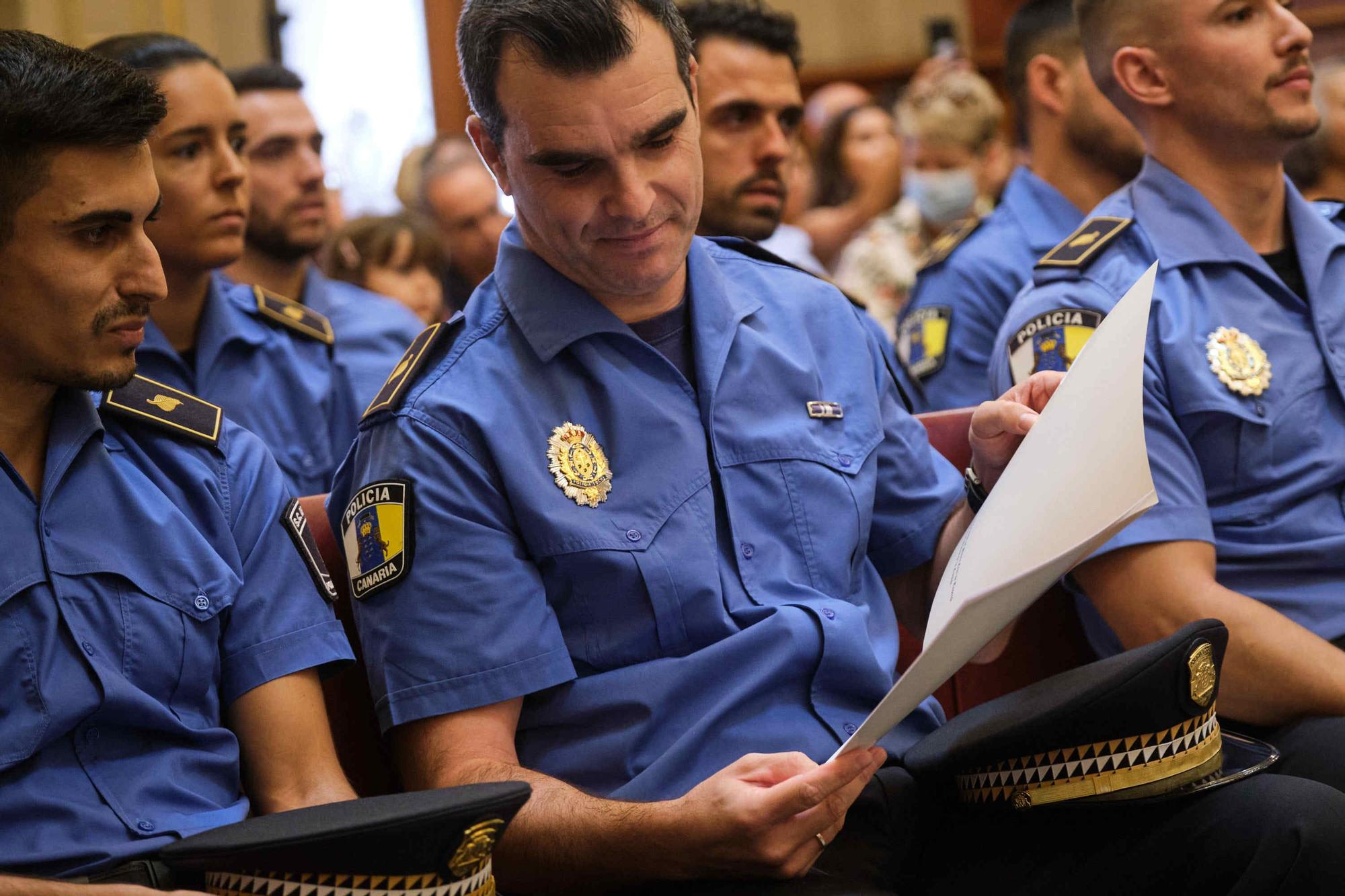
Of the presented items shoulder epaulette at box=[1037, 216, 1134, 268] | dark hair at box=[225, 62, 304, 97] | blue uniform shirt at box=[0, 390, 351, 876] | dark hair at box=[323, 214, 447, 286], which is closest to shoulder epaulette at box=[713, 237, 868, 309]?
shoulder epaulette at box=[1037, 216, 1134, 268]

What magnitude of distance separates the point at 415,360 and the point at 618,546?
12.3 inches

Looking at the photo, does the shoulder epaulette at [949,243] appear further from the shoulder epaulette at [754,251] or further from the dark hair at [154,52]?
the dark hair at [154,52]

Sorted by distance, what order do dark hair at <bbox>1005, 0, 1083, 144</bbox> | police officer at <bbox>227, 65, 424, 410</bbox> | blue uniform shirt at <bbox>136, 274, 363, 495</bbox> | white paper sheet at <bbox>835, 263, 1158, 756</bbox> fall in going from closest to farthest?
white paper sheet at <bbox>835, 263, 1158, 756</bbox> → blue uniform shirt at <bbox>136, 274, 363, 495</bbox> → dark hair at <bbox>1005, 0, 1083, 144</bbox> → police officer at <bbox>227, 65, 424, 410</bbox>

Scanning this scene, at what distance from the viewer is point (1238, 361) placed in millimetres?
1762

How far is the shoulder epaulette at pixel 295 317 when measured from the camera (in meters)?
2.59

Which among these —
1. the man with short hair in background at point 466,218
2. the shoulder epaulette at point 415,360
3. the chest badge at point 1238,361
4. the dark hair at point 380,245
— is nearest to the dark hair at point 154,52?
the dark hair at point 380,245

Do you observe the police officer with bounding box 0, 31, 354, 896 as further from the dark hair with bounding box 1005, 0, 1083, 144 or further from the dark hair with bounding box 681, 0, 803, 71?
the dark hair with bounding box 1005, 0, 1083, 144

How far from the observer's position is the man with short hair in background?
4.32 m

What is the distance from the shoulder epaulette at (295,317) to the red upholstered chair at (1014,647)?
125 cm

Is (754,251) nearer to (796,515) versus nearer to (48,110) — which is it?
(796,515)

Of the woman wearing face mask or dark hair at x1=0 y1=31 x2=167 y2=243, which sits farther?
the woman wearing face mask

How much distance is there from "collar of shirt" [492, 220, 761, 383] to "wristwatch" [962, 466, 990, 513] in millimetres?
309

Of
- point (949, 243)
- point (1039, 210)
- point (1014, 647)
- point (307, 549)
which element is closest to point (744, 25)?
point (949, 243)

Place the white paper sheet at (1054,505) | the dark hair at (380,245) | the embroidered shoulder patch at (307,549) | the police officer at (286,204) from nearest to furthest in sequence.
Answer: the white paper sheet at (1054,505)
the embroidered shoulder patch at (307,549)
the police officer at (286,204)
the dark hair at (380,245)
